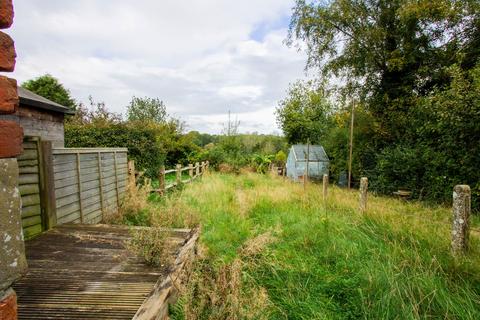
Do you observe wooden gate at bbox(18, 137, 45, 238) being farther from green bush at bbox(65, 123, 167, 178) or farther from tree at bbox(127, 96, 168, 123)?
tree at bbox(127, 96, 168, 123)

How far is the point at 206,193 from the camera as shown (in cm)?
907

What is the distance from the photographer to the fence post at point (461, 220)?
3518 millimetres

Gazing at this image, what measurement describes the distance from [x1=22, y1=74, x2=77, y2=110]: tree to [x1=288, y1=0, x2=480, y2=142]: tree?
2225 cm

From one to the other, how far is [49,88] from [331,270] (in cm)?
2962

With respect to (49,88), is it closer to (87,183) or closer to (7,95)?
(87,183)

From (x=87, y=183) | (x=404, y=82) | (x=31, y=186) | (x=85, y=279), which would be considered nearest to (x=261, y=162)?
(x=404, y=82)

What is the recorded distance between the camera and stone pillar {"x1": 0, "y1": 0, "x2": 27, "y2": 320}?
86 cm

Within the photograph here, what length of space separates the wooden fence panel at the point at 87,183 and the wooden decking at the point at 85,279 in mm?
1062

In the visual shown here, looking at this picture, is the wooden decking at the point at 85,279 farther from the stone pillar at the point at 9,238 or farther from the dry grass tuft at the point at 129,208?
the dry grass tuft at the point at 129,208

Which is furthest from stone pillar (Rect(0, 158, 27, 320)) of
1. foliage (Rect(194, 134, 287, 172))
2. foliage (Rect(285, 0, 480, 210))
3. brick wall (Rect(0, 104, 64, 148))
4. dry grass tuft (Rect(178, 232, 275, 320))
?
foliage (Rect(194, 134, 287, 172))

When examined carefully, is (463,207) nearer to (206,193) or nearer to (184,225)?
(184,225)

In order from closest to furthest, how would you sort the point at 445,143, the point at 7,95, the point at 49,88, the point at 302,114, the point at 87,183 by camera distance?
the point at 7,95 → the point at 87,183 → the point at 445,143 → the point at 49,88 → the point at 302,114

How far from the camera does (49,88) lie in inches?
1009

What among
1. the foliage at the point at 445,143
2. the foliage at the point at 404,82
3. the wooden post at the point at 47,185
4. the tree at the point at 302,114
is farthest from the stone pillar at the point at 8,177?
the tree at the point at 302,114
